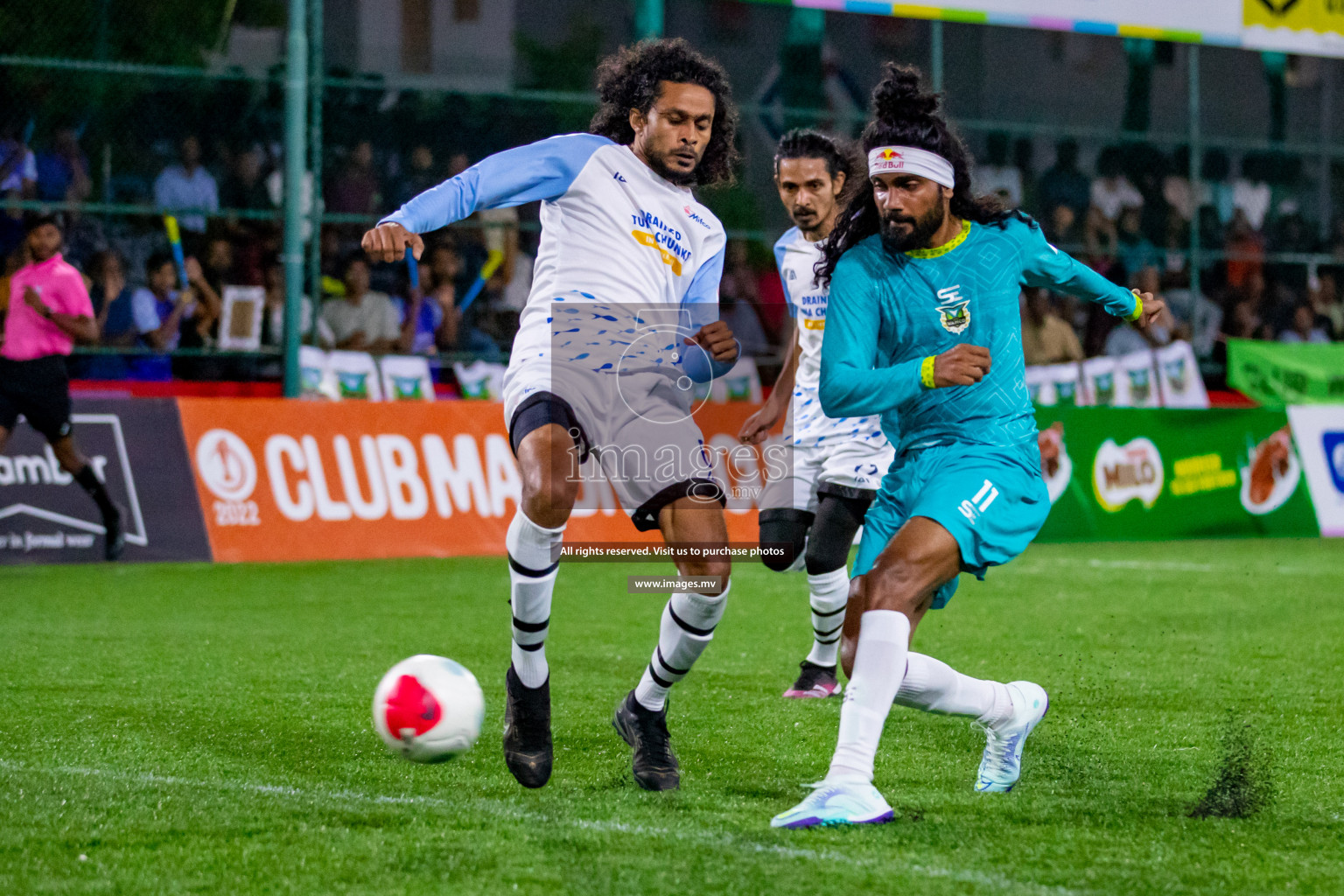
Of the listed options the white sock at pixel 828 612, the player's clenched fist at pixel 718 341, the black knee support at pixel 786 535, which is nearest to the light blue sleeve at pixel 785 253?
the black knee support at pixel 786 535

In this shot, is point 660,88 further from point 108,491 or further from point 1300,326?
point 1300,326

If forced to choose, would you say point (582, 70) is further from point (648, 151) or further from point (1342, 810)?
point (1342, 810)

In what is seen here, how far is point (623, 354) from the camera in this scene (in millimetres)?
4973

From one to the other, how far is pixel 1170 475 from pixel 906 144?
1082cm

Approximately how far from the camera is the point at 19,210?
1215 cm

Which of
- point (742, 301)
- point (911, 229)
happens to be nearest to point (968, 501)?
point (911, 229)

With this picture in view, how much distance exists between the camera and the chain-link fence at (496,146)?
1238 cm

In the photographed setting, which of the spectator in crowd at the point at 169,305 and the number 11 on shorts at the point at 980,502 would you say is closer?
the number 11 on shorts at the point at 980,502

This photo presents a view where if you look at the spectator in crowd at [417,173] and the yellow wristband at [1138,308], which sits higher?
the spectator in crowd at [417,173]

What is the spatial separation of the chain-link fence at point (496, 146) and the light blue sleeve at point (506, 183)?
794 centimetres

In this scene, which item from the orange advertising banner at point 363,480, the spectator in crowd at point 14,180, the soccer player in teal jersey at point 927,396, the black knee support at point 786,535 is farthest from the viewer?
the spectator in crowd at point 14,180

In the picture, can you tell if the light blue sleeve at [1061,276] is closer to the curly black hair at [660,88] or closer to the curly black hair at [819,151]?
the curly black hair at [660,88]

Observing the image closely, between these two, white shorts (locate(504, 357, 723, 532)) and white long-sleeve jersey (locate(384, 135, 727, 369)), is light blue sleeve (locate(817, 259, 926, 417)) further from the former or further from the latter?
white long-sleeve jersey (locate(384, 135, 727, 369))

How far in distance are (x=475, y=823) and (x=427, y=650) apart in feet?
11.8
